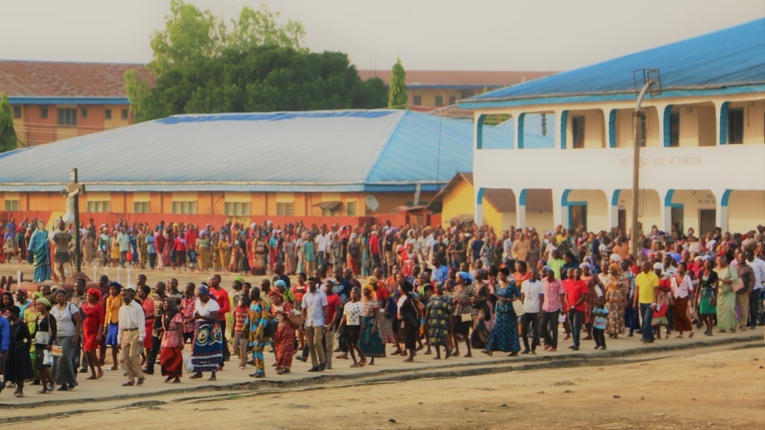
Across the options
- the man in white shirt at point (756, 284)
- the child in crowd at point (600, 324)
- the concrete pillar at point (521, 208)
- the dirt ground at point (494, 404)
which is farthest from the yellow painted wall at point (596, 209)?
the dirt ground at point (494, 404)

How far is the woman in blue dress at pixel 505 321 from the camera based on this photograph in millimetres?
24266

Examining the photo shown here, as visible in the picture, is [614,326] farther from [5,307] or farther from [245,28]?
[245,28]

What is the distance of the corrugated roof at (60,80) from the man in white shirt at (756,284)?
233 ft

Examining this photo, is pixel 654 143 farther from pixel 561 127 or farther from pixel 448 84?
pixel 448 84

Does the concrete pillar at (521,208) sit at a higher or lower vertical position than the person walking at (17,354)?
higher

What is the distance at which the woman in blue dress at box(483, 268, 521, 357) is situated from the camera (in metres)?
24.3

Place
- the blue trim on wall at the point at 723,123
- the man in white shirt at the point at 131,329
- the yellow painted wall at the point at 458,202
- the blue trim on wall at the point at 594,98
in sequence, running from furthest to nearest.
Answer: the yellow painted wall at the point at 458,202, the blue trim on wall at the point at 723,123, the blue trim on wall at the point at 594,98, the man in white shirt at the point at 131,329

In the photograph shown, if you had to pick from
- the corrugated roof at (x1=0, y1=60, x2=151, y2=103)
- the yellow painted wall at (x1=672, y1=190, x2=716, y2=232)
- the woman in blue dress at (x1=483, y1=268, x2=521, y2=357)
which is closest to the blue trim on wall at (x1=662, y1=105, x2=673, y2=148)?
the yellow painted wall at (x1=672, y1=190, x2=716, y2=232)

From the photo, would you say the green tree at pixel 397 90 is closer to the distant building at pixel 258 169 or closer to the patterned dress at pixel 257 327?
the distant building at pixel 258 169

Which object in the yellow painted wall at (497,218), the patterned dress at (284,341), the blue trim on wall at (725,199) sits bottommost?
the patterned dress at (284,341)

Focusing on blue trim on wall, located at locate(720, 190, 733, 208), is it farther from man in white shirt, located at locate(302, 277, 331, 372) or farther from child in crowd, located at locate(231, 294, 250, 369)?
child in crowd, located at locate(231, 294, 250, 369)

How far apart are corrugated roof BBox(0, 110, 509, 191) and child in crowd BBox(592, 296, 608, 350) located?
2423cm

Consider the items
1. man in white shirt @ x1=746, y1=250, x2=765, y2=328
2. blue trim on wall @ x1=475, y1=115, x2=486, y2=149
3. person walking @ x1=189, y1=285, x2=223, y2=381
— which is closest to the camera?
person walking @ x1=189, y1=285, x2=223, y2=381

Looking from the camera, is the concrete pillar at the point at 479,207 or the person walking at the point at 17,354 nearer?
the person walking at the point at 17,354
